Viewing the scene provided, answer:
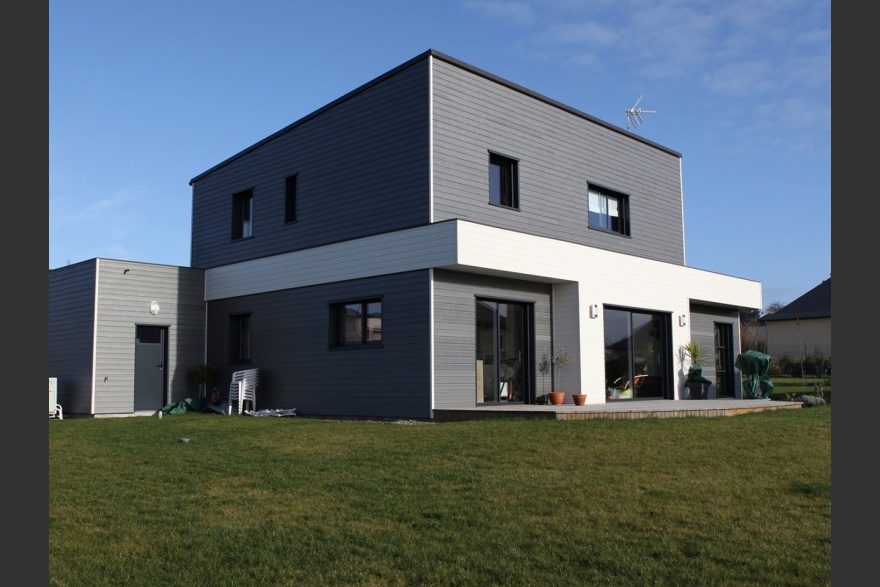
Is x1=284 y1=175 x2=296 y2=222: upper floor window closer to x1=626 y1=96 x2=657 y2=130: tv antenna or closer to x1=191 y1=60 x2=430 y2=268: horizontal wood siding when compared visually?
x1=191 y1=60 x2=430 y2=268: horizontal wood siding

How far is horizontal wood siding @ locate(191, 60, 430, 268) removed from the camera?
13.8 metres

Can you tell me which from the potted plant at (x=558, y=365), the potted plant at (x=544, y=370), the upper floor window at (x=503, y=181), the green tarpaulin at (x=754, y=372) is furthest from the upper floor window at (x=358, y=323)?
the green tarpaulin at (x=754, y=372)

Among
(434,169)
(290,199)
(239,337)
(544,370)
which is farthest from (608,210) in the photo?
(239,337)

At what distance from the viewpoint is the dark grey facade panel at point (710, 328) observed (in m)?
19.0

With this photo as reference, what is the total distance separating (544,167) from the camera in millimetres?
15500

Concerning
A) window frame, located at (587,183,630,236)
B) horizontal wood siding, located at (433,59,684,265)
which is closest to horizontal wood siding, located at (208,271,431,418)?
horizontal wood siding, located at (433,59,684,265)

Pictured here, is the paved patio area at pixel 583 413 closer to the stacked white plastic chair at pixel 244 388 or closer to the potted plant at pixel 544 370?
the potted plant at pixel 544 370

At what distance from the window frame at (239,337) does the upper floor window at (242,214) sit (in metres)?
1.93

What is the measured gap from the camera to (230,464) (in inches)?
326

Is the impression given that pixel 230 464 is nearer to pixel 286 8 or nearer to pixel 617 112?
pixel 286 8

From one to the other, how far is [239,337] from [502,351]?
645cm

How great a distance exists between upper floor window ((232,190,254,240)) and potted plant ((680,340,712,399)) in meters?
10.5

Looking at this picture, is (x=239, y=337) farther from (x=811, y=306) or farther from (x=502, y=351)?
(x=811, y=306)
